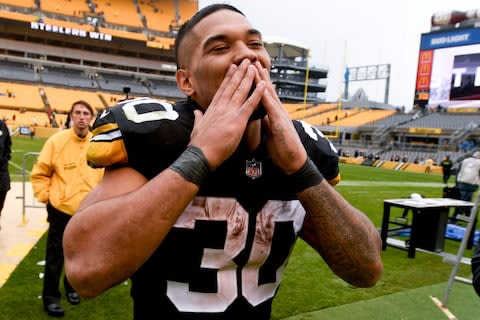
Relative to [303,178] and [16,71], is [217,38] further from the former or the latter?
[16,71]

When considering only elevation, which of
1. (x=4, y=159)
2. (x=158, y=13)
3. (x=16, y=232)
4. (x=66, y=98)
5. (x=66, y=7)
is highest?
(x=158, y=13)

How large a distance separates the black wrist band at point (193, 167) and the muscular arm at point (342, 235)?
27 centimetres

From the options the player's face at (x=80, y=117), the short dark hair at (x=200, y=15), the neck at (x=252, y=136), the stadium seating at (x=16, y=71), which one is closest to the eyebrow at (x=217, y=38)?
the short dark hair at (x=200, y=15)

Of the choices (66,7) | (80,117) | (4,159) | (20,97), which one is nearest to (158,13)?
(66,7)

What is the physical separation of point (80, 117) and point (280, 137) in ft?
9.89

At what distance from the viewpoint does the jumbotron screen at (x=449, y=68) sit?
23312 mm

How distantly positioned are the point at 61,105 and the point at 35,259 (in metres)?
36.7

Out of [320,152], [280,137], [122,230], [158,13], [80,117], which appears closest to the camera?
[122,230]

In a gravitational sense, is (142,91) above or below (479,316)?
above

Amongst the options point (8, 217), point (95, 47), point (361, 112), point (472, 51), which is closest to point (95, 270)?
point (8, 217)

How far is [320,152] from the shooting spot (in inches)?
52.1

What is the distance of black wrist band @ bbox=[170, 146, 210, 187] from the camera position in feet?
3.19

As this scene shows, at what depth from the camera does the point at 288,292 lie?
167 inches

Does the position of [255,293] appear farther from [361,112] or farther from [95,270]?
[361,112]
